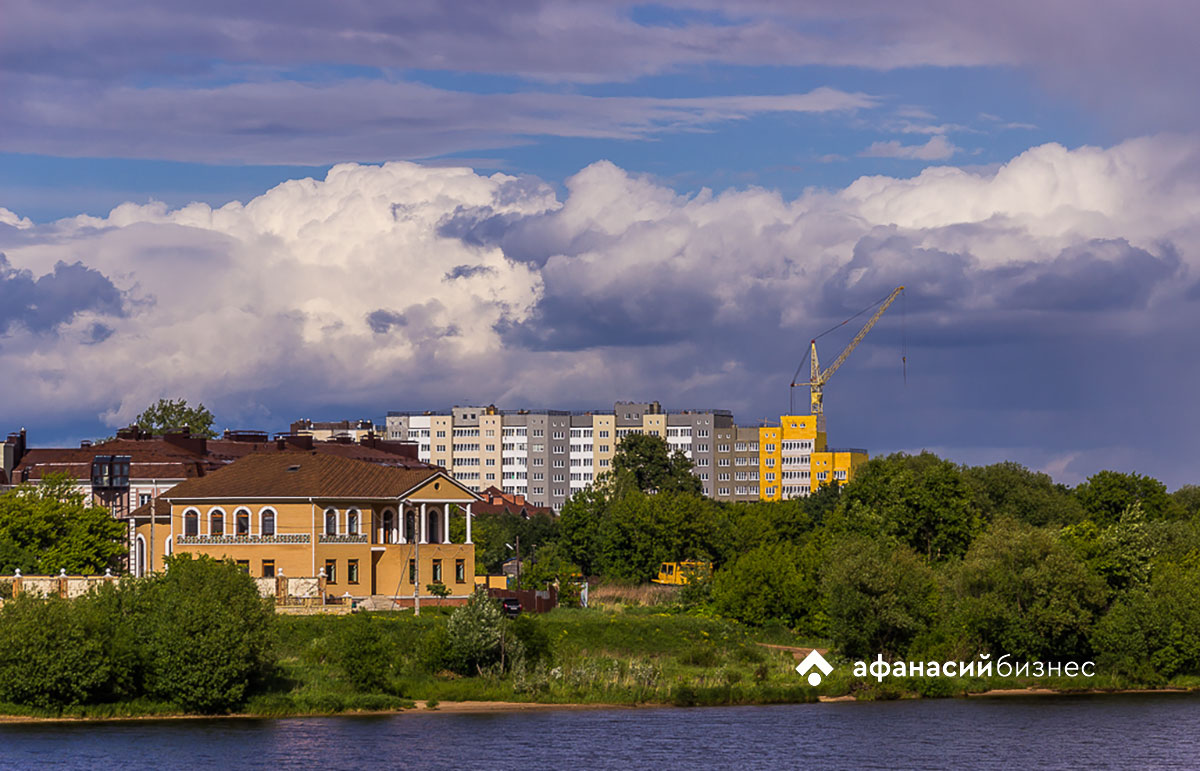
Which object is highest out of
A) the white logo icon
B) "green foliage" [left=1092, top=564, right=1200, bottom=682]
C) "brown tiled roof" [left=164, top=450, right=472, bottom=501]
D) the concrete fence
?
"brown tiled roof" [left=164, top=450, right=472, bottom=501]

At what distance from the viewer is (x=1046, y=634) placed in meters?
79.4

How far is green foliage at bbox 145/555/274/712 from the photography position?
2611 inches

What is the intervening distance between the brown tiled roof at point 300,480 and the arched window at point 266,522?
1.08m

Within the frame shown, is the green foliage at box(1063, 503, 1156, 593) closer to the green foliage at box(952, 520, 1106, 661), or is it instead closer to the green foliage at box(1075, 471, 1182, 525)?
the green foliage at box(952, 520, 1106, 661)

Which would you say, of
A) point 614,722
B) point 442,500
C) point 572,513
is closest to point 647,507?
point 572,513

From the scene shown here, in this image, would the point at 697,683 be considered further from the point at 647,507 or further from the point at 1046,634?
the point at 647,507

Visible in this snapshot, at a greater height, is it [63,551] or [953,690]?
[63,551]

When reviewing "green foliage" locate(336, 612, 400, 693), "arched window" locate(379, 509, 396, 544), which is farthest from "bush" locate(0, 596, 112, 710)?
"arched window" locate(379, 509, 396, 544)

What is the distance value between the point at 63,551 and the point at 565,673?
4028cm

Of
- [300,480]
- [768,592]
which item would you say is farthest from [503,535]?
[768,592]

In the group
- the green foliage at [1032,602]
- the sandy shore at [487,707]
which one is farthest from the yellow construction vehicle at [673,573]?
the sandy shore at [487,707]

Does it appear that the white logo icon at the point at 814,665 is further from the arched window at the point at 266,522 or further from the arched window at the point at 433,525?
the arched window at the point at 266,522

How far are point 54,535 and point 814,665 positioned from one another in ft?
159

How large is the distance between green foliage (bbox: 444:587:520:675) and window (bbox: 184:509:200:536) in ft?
101
